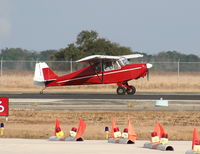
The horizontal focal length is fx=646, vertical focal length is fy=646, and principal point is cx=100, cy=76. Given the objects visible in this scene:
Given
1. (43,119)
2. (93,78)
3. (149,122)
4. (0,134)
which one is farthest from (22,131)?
(93,78)

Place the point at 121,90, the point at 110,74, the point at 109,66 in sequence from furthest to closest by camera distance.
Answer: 1. the point at 109,66
2. the point at 110,74
3. the point at 121,90

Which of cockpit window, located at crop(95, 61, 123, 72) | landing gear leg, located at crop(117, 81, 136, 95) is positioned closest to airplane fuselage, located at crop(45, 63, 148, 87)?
cockpit window, located at crop(95, 61, 123, 72)

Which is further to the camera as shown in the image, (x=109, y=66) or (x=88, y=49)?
(x=88, y=49)

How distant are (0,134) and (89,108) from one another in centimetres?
930

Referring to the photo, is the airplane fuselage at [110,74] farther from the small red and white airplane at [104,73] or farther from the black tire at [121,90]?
the black tire at [121,90]

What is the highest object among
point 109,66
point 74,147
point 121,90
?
point 109,66

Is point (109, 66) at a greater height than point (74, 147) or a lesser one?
greater

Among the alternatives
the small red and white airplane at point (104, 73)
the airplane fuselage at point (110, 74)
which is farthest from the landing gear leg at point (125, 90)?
the airplane fuselage at point (110, 74)

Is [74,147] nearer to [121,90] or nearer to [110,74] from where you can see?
[121,90]

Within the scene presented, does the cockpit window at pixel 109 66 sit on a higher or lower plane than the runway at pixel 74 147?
higher

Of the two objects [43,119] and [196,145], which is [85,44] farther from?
[196,145]

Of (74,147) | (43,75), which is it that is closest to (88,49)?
(43,75)

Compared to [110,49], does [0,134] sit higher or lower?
lower

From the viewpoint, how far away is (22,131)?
20.8 metres
